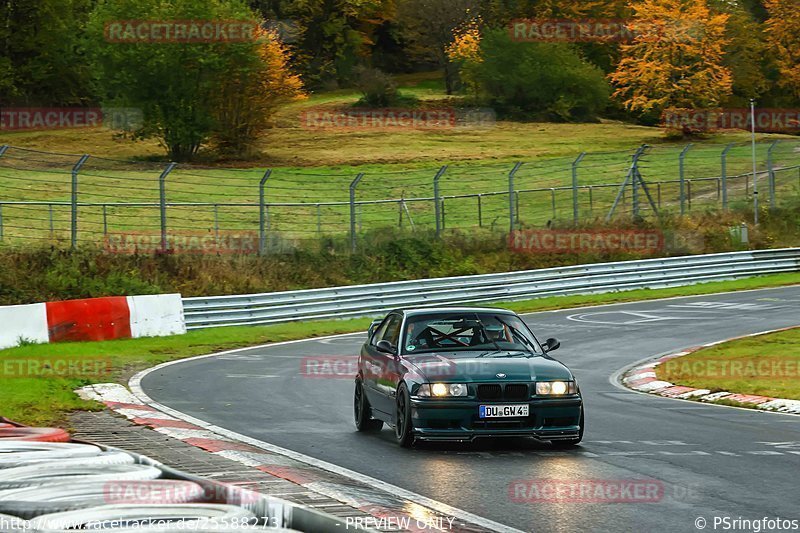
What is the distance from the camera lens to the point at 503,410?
10852 mm

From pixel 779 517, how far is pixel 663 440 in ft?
13.0

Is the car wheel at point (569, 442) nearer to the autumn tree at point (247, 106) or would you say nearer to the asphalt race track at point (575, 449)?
the asphalt race track at point (575, 449)

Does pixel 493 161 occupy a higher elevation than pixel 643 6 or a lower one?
lower

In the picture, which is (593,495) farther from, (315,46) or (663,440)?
(315,46)

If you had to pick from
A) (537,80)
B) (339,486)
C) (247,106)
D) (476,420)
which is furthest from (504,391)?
(537,80)

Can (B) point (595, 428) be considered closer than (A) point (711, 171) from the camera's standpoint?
Yes

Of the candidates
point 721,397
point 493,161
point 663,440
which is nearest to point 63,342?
point 721,397

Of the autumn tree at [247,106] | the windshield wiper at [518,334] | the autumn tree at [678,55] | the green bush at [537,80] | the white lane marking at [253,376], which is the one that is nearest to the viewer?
the windshield wiper at [518,334]

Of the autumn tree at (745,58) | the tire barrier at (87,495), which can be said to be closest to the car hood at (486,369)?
the tire barrier at (87,495)

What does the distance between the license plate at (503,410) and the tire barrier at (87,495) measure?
4.51m

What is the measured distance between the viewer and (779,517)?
752 cm

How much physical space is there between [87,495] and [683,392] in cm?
1154

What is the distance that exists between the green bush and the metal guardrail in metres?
38.5

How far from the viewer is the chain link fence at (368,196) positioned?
114 feet
